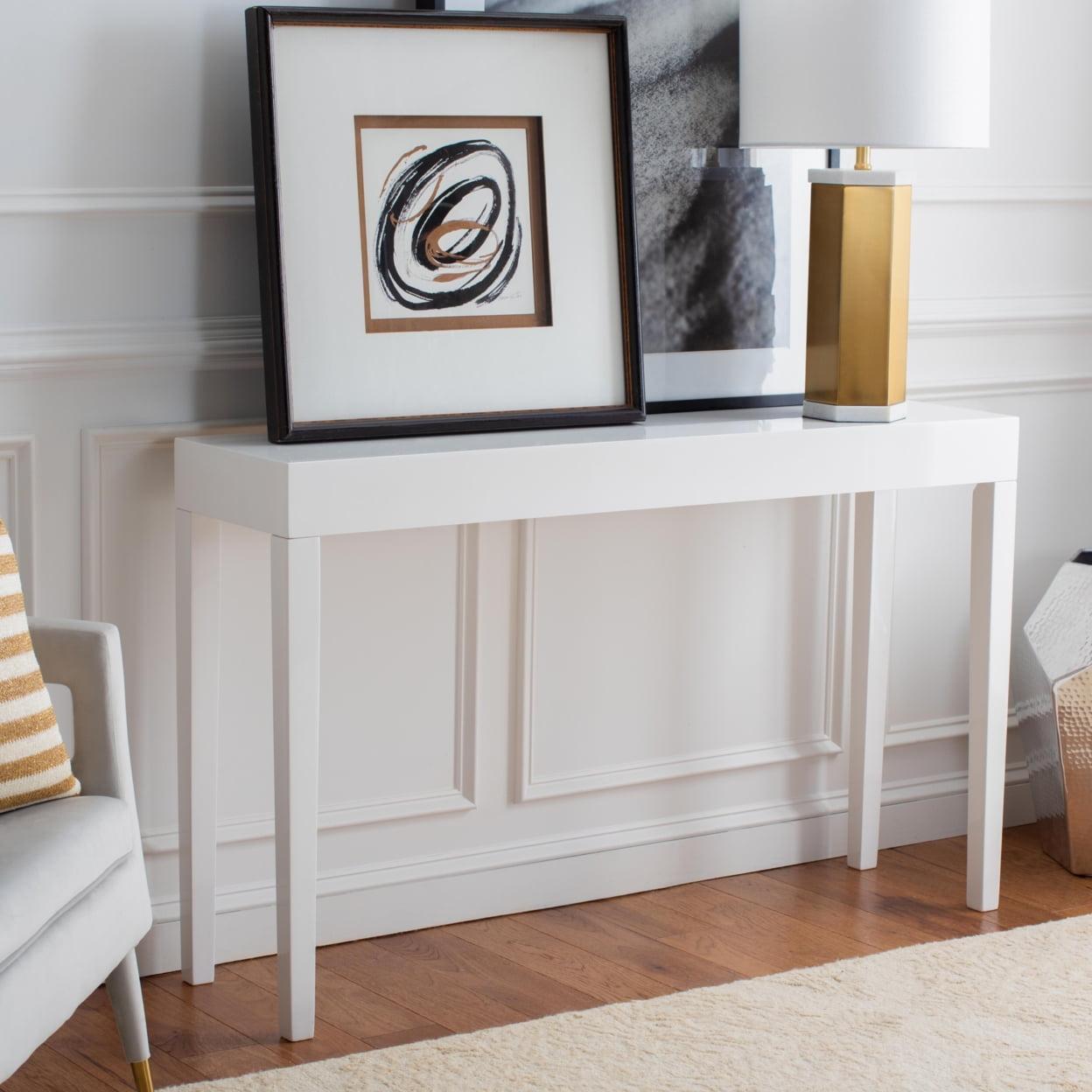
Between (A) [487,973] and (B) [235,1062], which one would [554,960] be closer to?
(A) [487,973]

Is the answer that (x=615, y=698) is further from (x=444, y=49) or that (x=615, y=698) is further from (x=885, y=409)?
(x=444, y=49)

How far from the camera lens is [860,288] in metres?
2.35

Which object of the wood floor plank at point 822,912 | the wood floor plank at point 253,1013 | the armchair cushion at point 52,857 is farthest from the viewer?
the wood floor plank at point 822,912

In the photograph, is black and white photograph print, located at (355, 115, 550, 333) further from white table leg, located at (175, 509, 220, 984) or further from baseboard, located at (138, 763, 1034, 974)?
baseboard, located at (138, 763, 1034, 974)

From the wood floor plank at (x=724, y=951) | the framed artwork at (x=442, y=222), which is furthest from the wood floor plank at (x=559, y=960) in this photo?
the framed artwork at (x=442, y=222)

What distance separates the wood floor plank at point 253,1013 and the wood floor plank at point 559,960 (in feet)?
1.13

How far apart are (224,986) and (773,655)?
106cm

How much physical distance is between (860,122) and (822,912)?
3.94 ft

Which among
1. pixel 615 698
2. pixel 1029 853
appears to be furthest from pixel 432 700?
pixel 1029 853

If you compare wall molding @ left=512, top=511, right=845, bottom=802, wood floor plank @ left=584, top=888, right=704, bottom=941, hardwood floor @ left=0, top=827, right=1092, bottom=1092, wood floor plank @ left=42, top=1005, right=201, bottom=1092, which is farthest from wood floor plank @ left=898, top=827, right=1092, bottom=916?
wood floor plank @ left=42, top=1005, right=201, bottom=1092

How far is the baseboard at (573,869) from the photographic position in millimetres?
2344

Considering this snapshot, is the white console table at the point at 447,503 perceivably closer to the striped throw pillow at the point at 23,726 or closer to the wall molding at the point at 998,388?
the wall molding at the point at 998,388

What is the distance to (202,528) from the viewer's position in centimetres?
216

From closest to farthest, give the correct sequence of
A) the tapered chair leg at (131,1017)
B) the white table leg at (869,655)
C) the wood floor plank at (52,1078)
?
1. the tapered chair leg at (131,1017)
2. the wood floor plank at (52,1078)
3. the white table leg at (869,655)
